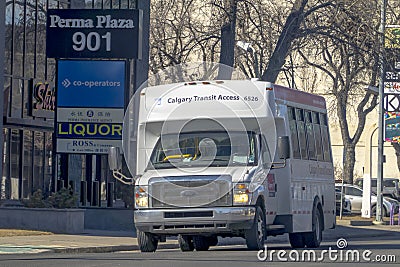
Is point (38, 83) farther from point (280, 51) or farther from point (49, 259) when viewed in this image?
point (49, 259)

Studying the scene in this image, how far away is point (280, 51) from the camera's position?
115 feet

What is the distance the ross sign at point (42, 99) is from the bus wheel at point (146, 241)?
1300cm

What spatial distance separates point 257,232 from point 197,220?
4.16 feet

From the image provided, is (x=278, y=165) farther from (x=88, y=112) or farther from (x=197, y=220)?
(x=88, y=112)

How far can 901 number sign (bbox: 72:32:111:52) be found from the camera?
3053 cm

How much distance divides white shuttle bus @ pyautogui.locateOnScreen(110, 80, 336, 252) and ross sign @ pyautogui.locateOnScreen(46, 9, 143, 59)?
31.0 ft

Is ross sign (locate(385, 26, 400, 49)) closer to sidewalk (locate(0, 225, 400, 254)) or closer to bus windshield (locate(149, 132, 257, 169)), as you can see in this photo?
sidewalk (locate(0, 225, 400, 254))

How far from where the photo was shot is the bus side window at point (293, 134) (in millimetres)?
21797

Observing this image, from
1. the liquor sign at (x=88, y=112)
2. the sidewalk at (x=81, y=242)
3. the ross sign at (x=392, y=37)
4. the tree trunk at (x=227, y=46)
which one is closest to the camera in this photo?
the sidewalk at (x=81, y=242)

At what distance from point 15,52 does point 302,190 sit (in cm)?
1451

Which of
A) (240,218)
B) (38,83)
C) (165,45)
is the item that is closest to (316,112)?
(240,218)

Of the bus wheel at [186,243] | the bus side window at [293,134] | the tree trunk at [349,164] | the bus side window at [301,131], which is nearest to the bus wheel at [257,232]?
the bus side window at [293,134]

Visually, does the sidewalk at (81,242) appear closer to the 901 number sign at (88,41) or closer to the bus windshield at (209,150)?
the bus windshield at (209,150)

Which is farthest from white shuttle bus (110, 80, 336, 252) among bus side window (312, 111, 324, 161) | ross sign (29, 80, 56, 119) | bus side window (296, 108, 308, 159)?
ross sign (29, 80, 56, 119)
